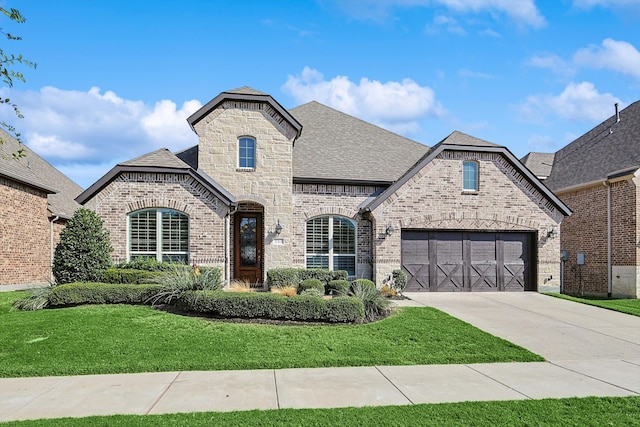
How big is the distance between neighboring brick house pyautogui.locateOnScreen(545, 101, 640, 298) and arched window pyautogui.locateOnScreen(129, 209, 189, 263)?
1675 cm

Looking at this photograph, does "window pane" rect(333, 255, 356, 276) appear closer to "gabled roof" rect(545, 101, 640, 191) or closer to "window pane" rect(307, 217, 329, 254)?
"window pane" rect(307, 217, 329, 254)

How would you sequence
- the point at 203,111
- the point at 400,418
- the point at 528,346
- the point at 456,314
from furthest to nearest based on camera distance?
the point at 203,111 < the point at 456,314 < the point at 528,346 < the point at 400,418

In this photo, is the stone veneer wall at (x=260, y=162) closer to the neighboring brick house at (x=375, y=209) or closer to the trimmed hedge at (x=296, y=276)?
the neighboring brick house at (x=375, y=209)

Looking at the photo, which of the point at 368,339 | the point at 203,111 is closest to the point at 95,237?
the point at 203,111

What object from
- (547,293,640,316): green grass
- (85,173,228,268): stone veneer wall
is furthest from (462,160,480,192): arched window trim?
(85,173,228,268): stone veneer wall

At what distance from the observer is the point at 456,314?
12031 mm

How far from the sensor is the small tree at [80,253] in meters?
12.6

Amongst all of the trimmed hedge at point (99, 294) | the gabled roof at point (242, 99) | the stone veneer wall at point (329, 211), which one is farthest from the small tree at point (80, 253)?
Answer: the stone veneer wall at point (329, 211)

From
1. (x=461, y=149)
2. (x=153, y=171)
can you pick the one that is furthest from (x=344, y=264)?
(x=153, y=171)

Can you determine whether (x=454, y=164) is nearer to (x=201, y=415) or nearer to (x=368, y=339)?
(x=368, y=339)

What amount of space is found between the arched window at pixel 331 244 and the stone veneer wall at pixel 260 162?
96cm

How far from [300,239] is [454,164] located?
22.0 feet

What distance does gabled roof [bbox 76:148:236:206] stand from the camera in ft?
47.7

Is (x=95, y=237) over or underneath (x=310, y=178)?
underneath
